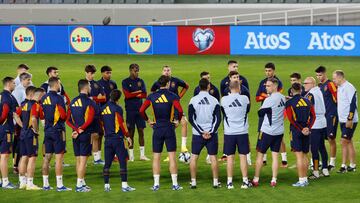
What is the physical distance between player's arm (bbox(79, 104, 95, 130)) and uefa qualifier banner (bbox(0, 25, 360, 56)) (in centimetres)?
2363

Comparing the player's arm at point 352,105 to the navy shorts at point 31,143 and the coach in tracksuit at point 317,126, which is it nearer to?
the coach in tracksuit at point 317,126

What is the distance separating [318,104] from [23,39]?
28501mm

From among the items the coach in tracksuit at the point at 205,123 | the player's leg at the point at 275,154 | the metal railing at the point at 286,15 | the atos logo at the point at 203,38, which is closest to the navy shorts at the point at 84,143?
the coach in tracksuit at the point at 205,123

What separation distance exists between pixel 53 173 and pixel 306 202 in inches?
242

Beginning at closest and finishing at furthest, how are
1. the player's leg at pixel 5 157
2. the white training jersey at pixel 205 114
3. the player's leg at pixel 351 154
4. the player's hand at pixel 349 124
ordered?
the white training jersey at pixel 205 114, the player's leg at pixel 5 157, the player's hand at pixel 349 124, the player's leg at pixel 351 154

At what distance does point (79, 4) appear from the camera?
55875 mm

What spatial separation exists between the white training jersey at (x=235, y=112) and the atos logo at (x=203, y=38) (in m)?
24.9

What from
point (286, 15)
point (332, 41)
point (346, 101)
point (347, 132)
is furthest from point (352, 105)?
point (286, 15)

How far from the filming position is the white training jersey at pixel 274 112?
1808 centimetres

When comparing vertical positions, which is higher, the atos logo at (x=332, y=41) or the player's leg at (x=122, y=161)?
the atos logo at (x=332, y=41)

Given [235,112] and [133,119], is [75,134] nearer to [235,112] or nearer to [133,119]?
[235,112]

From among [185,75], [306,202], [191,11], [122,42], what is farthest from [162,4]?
[306,202]

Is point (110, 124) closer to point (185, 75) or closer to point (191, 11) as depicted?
point (185, 75)

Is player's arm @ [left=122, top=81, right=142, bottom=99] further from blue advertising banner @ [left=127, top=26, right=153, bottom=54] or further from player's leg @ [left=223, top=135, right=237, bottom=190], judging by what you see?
blue advertising banner @ [left=127, top=26, right=153, bottom=54]
